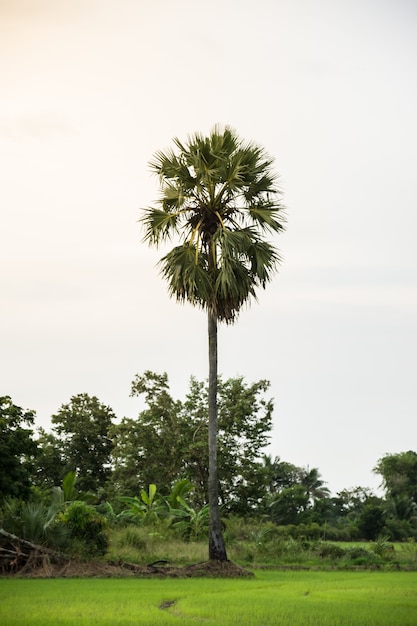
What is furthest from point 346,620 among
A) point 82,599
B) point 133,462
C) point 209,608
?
point 133,462

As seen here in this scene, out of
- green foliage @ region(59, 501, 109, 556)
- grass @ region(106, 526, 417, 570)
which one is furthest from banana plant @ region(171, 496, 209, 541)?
green foliage @ region(59, 501, 109, 556)

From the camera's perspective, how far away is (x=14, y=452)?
87.5 feet

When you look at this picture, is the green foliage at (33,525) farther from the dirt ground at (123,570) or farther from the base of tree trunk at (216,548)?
the base of tree trunk at (216,548)

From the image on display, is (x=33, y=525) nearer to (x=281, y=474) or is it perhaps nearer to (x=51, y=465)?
(x=51, y=465)

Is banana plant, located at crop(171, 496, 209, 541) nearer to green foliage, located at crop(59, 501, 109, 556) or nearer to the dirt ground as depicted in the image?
green foliage, located at crop(59, 501, 109, 556)

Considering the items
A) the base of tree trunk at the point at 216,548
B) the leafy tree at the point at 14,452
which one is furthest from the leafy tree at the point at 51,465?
the base of tree trunk at the point at 216,548

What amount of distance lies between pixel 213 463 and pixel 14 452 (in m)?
7.10

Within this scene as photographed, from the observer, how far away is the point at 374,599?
15273 mm

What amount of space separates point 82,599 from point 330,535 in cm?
3389

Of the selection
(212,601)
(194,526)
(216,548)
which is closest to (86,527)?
(216,548)

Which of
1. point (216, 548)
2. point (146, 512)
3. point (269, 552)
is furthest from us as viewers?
point (146, 512)

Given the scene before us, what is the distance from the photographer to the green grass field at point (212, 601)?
12.2 meters

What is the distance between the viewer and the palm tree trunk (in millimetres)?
22641

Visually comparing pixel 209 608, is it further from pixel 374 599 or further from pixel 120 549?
pixel 120 549
